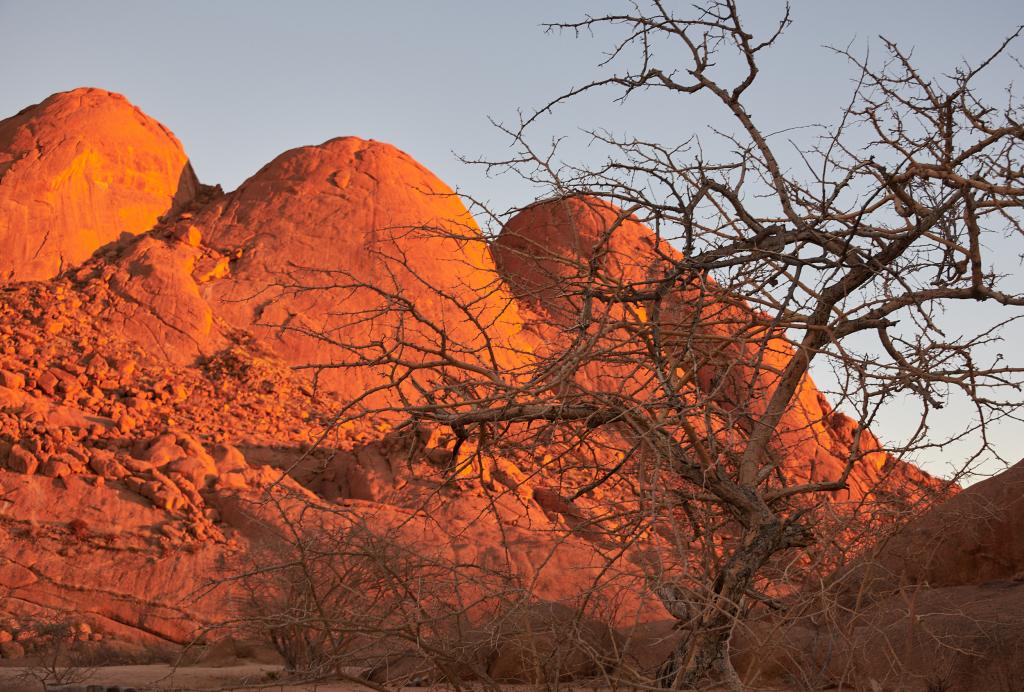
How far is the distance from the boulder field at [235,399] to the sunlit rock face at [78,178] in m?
0.06

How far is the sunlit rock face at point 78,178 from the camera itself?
22.4 m

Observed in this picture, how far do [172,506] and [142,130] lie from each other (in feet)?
49.7

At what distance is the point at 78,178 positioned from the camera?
23984 millimetres

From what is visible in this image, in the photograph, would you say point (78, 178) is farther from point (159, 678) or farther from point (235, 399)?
point (159, 678)

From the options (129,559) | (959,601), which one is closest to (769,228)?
(959,601)

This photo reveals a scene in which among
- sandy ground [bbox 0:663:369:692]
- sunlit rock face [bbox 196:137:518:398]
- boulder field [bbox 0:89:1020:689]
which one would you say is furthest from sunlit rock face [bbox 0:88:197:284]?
sandy ground [bbox 0:663:369:692]

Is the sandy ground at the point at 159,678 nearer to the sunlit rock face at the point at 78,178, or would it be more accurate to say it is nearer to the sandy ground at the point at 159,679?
the sandy ground at the point at 159,679

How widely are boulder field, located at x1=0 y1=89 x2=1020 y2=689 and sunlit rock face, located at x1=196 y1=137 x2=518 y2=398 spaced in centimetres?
8

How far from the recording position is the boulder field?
1002 centimetres

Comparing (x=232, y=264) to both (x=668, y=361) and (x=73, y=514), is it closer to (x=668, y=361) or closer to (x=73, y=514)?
A: (x=73, y=514)

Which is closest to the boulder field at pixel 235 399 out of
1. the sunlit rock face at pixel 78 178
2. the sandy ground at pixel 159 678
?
the sunlit rock face at pixel 78 178

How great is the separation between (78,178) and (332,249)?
6247 mm

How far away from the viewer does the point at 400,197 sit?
1063 inches

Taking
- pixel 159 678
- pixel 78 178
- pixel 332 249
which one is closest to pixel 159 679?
pixel 159 678
